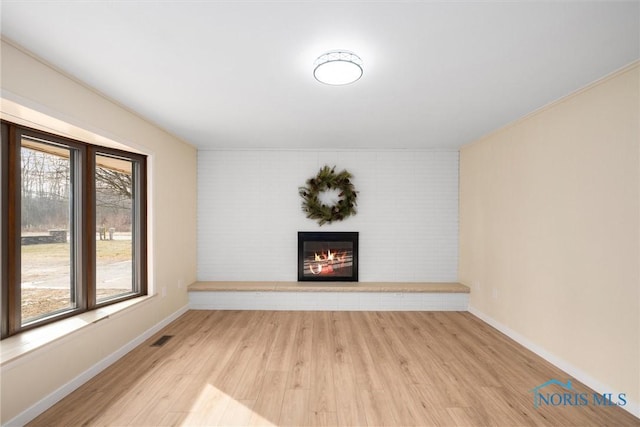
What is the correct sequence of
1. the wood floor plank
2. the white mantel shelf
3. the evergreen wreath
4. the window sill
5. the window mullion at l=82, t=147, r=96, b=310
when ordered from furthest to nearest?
the evergreen wreath, the white mantel shelf, the window mullion at l=82, t=147, r=96, b=310, the wood floor plank, the window sill

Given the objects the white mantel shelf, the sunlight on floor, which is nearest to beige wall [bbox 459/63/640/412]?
the white mantel shelf

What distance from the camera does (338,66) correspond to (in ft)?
6.29

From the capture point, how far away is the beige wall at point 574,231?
6.75 feet

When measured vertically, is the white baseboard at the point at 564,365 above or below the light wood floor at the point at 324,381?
above

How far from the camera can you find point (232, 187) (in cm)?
462

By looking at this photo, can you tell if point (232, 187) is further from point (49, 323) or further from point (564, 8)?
point (564, 8)

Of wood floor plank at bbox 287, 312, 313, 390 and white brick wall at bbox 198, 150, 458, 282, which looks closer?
wood floor plank at bbox 287, 312, 313, 390

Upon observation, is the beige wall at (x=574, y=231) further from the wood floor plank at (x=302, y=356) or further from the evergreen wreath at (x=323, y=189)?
the wood floor plank at (x=302, y=356)

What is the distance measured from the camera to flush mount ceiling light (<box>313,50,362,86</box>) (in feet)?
6.21

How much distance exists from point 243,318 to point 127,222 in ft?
6.15

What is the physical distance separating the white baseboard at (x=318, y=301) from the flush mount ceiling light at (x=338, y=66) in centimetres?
311

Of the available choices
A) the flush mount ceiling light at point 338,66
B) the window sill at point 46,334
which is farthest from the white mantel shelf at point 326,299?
the flush mount ceiling light at point 338,66

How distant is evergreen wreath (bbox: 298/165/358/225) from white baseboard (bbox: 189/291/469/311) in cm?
118

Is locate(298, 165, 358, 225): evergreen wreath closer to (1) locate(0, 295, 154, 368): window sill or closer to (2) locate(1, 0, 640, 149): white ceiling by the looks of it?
(2) locate(1, 0, 640, 149): white ceiling
